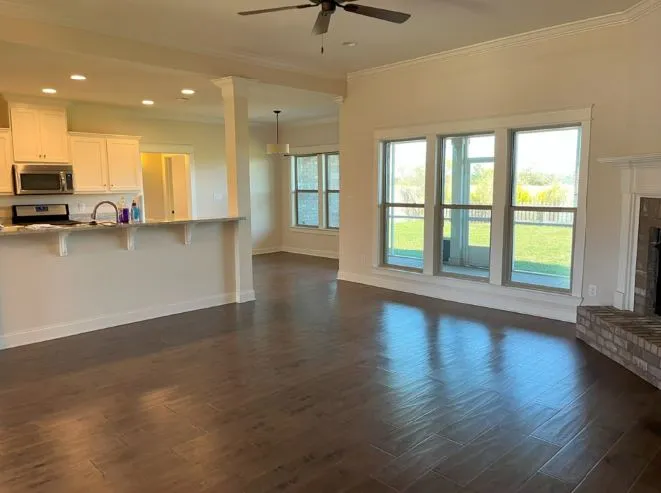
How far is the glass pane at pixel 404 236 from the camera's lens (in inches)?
257

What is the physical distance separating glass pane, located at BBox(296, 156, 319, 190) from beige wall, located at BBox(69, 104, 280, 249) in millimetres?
589

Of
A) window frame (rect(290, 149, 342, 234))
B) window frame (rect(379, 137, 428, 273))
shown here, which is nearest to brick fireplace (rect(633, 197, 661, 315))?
window frame (rect(379, 137, 428, 273))

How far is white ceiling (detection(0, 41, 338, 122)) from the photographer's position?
198 inches

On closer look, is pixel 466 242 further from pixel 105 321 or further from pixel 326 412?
pixel 105 321

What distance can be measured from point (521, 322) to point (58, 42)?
5146 millimetres

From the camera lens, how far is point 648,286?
409 cm

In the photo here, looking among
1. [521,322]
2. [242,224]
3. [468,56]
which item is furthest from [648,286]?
[242,224]

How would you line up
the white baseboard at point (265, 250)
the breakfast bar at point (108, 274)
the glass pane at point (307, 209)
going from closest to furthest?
the breakfast bar at point (108, 274) → the glass pane at point (307, 209) → the white baseboard at point (265, 250)

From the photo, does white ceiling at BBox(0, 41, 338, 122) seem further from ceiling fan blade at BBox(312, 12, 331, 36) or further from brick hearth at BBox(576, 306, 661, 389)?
brick hearth at BBox(576, 306, 661, 389)

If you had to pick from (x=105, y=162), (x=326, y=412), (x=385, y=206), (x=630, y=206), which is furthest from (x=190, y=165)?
(x=630, y=206)

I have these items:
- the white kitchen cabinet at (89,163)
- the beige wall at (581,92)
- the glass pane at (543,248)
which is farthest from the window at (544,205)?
the white kitchen cabinet at (89,163)

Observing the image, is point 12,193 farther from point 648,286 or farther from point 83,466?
point 648,286

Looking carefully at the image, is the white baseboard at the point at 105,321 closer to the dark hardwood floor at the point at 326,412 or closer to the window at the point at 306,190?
the dark hardwood floor at the point at 326,412

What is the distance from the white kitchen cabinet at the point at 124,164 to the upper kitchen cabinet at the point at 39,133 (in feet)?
2.28
